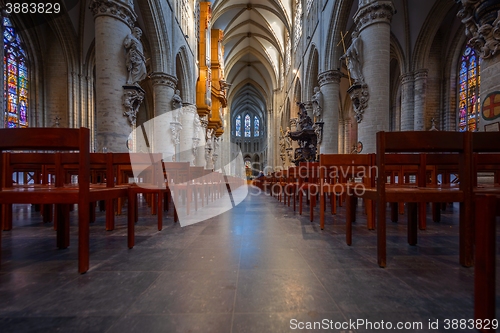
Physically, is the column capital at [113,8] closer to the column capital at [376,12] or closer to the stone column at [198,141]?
the column capital at [376,12]

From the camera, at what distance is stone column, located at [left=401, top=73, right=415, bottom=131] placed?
436 inches

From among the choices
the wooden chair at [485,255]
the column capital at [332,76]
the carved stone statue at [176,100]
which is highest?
the column capital at [332,76]

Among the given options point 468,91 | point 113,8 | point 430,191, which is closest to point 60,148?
point 430,191

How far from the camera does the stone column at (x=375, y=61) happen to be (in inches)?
263

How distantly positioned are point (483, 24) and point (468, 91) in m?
8.71

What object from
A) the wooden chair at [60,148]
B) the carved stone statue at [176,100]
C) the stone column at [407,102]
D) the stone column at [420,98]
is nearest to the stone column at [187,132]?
the carved stone statue at [176,100]

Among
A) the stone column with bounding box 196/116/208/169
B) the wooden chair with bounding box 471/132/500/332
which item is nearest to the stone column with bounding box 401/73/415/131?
the stone column with bounding box 196/116/208/169

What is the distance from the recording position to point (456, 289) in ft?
4.88

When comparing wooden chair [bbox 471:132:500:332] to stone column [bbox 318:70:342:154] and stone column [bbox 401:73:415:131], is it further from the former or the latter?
stone column [bbox 401:73:415:131]

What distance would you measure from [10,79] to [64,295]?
1366cm

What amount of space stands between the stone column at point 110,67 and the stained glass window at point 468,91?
1328cm

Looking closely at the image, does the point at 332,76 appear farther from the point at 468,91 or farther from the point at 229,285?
the point at 229,285

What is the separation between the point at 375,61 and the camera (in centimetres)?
677

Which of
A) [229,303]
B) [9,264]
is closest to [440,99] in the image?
[229,303]
